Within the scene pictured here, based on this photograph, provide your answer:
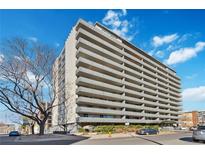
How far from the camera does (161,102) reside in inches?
3482

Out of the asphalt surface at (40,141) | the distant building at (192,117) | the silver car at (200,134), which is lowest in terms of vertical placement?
the distant building at (192,117)

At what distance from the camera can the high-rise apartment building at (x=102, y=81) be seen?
4988cm

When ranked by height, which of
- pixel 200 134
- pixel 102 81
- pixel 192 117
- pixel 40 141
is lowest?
pixel 192 117

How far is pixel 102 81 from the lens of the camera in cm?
5628

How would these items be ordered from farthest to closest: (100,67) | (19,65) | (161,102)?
1. (161,102)
2. (100,67)
3. (19,65)

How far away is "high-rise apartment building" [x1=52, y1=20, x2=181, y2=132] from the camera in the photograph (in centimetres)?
4988

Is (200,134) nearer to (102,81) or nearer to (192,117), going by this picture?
(102,81)

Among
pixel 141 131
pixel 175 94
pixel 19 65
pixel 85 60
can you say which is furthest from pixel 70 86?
pixel 175 94

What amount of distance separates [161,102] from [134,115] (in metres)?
27.6

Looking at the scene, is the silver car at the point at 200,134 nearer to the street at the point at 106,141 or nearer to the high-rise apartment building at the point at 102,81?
the street at the point at 106,141

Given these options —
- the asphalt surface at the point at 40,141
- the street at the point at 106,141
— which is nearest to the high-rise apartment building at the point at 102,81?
the asphalt surface at the point at 40,141

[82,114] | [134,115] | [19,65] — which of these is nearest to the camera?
[19,65]

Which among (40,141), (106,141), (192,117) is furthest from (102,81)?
(192,117)
